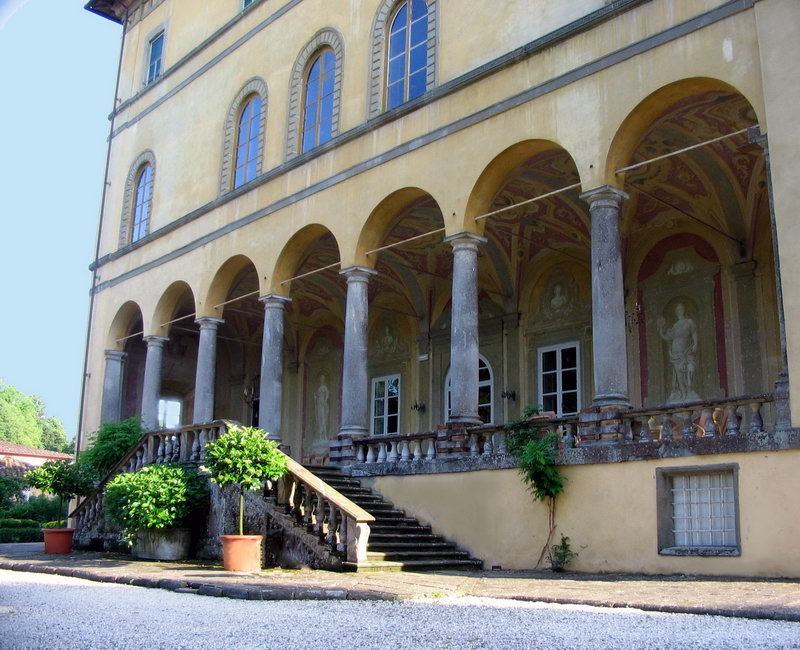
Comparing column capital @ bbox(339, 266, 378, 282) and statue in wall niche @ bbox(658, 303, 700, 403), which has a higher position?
column capital @ bbox(339, 266, 378, 282)

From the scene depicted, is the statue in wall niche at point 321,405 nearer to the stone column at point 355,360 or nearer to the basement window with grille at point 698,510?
the stone column at point 355,360

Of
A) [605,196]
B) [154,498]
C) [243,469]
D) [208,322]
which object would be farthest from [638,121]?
[208,322]

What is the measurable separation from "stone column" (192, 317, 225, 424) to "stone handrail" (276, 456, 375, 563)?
19.3 ft

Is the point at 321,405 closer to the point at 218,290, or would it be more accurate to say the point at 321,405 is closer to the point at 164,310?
the point at 164,310

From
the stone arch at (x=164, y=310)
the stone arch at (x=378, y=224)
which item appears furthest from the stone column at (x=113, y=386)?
the stone arch at (x=378, y=224)

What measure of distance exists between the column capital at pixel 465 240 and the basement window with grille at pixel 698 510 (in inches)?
191

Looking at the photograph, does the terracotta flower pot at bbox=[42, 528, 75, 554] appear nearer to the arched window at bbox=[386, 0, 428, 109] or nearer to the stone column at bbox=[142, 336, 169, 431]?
the stone column at bbox=[142, 336, 169, 431]

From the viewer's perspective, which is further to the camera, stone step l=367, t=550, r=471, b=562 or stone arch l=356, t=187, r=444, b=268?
stone arch l=356, t=187, r=444, b=268

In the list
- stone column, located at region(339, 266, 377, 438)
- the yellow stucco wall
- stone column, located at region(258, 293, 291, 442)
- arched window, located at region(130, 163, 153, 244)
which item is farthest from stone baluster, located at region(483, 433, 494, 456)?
arched window, located at region(130, 163, 153, 244)

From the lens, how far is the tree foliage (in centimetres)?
7069

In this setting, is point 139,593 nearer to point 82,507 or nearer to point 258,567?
point 258,567

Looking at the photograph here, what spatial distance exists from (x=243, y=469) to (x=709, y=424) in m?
5.84

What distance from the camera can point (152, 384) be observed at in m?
19.8

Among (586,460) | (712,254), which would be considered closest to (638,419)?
(586,460)
